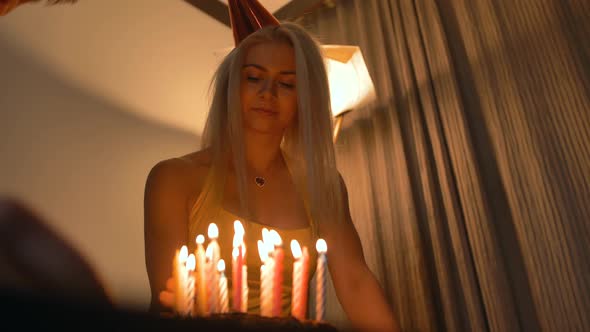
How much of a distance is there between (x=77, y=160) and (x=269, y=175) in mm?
702

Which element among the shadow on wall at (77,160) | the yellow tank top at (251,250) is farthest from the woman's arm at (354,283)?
the shadow on wall at (77,160)

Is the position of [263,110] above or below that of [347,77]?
below

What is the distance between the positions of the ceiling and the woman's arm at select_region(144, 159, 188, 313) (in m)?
0.76

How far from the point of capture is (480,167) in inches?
52.4

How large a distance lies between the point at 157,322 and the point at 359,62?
1.20 m

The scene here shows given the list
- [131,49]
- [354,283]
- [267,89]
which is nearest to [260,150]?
[267,89]

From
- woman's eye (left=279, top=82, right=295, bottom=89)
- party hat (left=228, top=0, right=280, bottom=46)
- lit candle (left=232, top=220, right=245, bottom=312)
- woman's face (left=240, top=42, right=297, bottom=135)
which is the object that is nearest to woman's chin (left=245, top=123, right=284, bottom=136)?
woman's face (left=240, top=42, right=297, bottom=135)

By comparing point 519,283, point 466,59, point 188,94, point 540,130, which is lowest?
point 519,283

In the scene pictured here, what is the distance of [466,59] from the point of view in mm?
1471

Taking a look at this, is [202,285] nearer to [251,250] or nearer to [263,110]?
[251,250]

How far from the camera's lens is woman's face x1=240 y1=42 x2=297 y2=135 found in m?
1.02

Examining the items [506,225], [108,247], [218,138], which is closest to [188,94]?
[108,247]

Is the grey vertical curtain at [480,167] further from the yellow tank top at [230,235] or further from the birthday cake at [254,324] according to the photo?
the birthday cake at [254,324]

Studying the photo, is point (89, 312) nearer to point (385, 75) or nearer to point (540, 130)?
point (540, 130)
